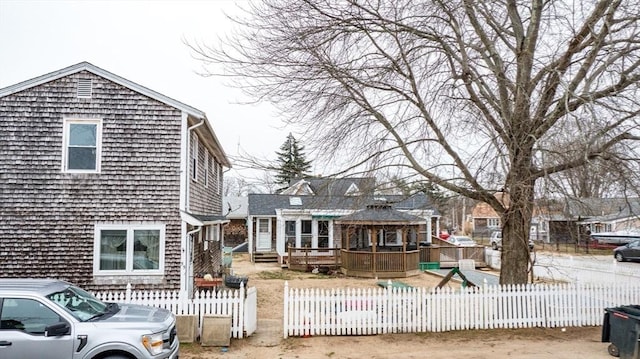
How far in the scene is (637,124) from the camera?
28.7 feet

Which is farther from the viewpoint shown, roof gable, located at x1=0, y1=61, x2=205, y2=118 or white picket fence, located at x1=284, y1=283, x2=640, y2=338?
roof gable, located at x1=0, y1=61, x2=205, y2=118

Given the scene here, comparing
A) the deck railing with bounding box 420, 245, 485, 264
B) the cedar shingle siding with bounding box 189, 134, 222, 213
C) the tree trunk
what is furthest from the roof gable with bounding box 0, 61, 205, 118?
the deck railing with bounding box 420, 245, 485, 264

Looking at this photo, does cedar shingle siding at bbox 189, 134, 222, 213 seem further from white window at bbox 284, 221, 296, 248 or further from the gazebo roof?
white window at bbox 284, 221, 296, 248

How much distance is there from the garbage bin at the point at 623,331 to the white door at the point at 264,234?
70.0ft

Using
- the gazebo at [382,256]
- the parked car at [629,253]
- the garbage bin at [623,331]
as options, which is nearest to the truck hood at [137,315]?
the garbage bin at [623,331]

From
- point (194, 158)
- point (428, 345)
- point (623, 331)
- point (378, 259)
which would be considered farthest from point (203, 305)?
point (378, 259)

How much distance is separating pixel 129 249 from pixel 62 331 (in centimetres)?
488

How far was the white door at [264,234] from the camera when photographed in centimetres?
2783

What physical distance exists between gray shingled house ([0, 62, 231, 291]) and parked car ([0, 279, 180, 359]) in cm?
416

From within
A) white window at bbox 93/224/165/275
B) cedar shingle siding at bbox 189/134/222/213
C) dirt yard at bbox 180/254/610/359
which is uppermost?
cedar shingle siding at bbox 189/134/222/213

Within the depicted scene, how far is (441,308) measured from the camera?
10.1 meters

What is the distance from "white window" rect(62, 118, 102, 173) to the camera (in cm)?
1061

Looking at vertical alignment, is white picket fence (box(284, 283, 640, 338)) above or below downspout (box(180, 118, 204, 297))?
below

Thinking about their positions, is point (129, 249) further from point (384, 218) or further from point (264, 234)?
point (264, 234)
